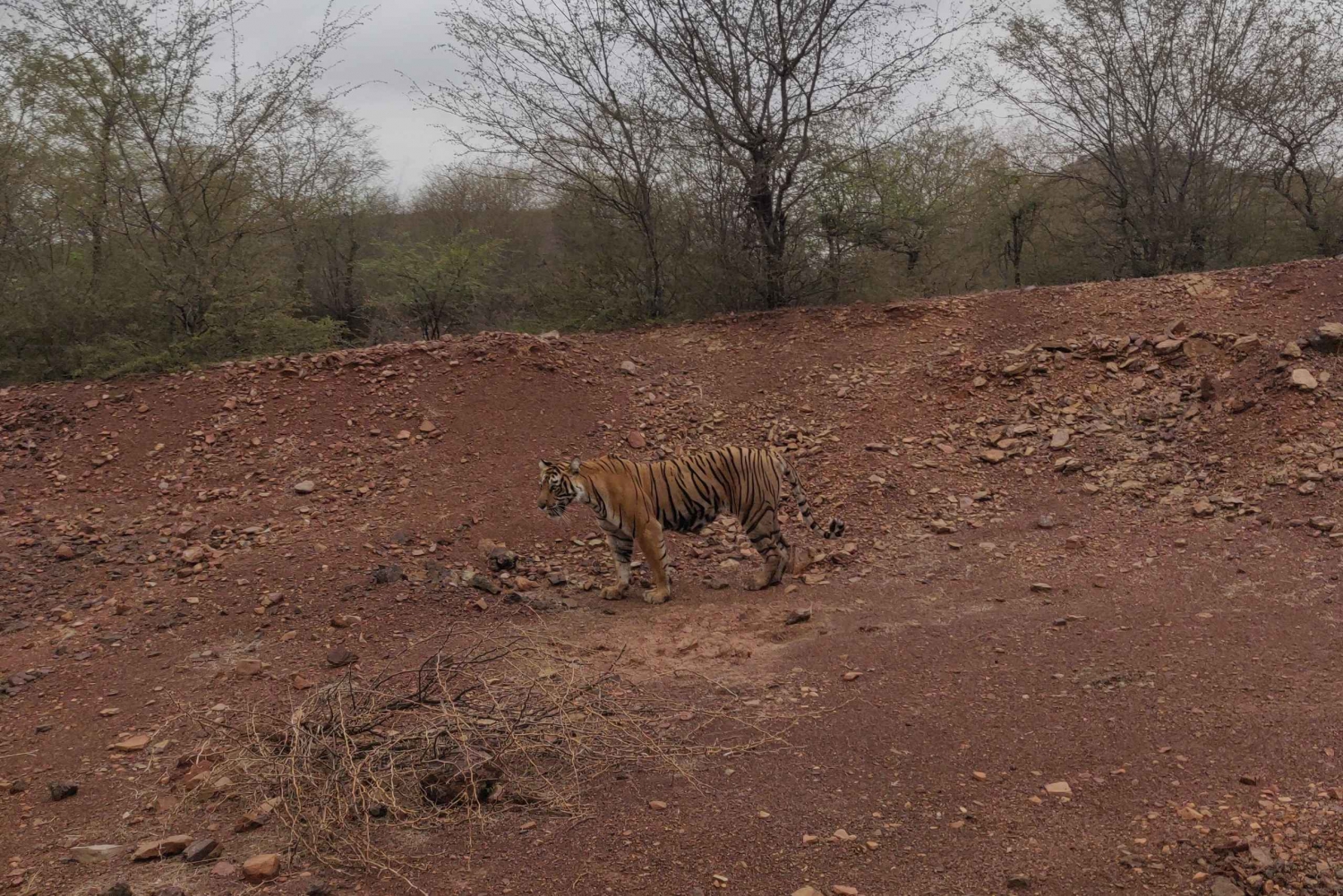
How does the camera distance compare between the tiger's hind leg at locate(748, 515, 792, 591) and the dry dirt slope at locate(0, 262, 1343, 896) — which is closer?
the dry dirt slope at locate(0, 262, 1343, 896)

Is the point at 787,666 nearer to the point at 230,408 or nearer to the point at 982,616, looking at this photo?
the point at 982,616

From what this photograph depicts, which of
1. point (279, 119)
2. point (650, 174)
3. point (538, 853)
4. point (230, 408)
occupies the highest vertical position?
point (279, 119)

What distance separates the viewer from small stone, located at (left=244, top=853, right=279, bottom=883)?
3.59 metres

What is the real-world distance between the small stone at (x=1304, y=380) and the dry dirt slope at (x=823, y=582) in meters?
0.03

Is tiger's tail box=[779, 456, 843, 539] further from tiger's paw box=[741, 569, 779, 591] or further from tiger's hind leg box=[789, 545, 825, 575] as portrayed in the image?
tiger's paw box=[741, 569, 779, 591]

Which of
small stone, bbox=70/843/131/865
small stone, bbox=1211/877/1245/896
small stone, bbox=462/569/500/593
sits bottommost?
small stone, bbox=1211/877/1245/896

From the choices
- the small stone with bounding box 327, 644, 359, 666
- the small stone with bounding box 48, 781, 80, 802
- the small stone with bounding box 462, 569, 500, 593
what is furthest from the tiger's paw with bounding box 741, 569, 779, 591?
the small stone with bounding box 48, 781, 80, 802

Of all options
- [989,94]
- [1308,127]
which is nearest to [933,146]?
[989,94]

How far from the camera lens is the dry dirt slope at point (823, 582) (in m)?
3.71

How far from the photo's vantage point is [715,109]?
12.9 meters

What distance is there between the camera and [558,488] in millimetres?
7633

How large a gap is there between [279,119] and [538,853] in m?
13.0

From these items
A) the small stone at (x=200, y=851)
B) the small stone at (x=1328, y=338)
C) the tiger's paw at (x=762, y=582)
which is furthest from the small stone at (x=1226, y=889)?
the small stone at (x=1328, y=338)

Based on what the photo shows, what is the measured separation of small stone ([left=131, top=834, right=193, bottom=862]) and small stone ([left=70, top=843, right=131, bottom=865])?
0.07m
